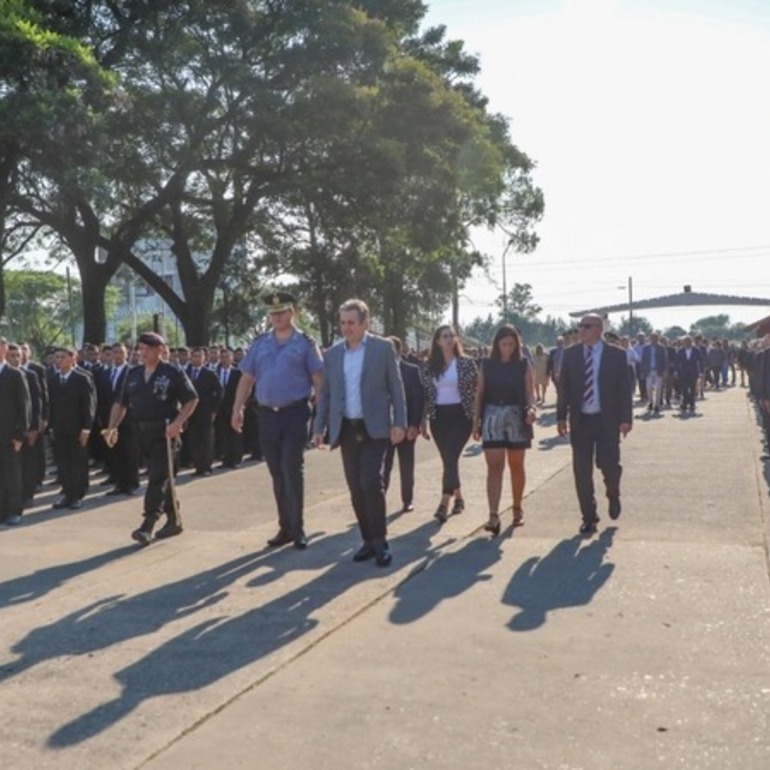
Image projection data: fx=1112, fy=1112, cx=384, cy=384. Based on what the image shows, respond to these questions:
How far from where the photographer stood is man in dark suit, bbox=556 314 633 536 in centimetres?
918

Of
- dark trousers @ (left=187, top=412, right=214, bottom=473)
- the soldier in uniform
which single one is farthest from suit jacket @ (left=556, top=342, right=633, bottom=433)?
dark trousers @ (left=187, top=412, right=214, bottom=473)

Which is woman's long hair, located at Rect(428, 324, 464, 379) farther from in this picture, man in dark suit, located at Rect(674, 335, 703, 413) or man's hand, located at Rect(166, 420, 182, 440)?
man in dark suit, located at Rect(674, 335, 703, 413)

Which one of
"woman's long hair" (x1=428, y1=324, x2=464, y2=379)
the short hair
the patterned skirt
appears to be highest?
the short hair

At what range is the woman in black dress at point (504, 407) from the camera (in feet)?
29.8

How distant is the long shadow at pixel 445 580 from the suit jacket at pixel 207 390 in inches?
286

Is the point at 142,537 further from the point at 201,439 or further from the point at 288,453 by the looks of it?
the point at 201,439

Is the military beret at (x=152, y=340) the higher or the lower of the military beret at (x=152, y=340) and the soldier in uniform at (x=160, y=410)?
the higher

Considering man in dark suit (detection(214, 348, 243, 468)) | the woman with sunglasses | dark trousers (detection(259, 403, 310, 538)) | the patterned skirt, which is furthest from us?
man in dark suit (detection(214, 348, 243, 468))

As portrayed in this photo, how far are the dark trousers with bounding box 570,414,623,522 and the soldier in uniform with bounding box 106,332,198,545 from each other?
10.7ft

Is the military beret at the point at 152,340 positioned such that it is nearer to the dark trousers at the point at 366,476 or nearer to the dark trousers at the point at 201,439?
the dark trousers at the point at 366,476

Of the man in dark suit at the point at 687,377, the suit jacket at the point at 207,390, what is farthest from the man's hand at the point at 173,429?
the man in dark suit at the point at 687,377

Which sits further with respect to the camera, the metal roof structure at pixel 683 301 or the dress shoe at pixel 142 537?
the metal roof structure at pixel 683 301

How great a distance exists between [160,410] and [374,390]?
2288mm

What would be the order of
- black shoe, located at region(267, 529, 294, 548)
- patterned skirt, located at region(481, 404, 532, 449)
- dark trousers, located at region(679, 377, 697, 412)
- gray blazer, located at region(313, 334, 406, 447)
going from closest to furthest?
1. gray blazer, located at region(313, 334, 406, 447)
2. black shoe, located at region(267, 529, 294, 548)
3. patterned skirt, located at region(481, 404, 532, 449)
4. dark trousers, located at region(679, 377, 697, 412)
